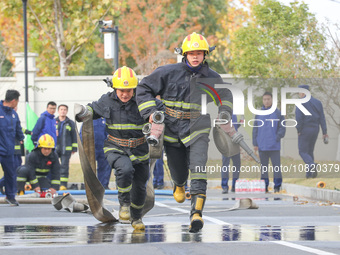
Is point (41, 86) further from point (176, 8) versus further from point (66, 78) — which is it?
point (176, 8)

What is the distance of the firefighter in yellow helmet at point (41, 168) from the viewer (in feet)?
59.6

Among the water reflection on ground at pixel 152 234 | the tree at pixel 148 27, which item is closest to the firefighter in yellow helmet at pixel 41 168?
the water reflection on ground at pixel 152 234

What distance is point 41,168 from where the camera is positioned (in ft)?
60.8

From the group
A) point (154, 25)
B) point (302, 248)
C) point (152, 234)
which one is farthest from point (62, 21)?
point (302, 248)

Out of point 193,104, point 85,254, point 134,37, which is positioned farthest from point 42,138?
point 134,37

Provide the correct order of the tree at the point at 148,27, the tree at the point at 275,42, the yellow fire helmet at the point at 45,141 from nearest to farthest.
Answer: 1. the yellow fire helmet at the point at 45,141
2. the tree at the point at 275,42
3. the tree at the point at 148,27

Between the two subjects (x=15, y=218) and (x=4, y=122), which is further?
(x=4, y=122)

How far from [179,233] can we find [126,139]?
54.8 inches

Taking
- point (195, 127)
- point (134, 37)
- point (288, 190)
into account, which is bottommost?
point (288, 190)

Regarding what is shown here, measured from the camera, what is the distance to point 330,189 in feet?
55.9

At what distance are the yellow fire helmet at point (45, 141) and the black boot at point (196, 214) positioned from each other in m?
9.00

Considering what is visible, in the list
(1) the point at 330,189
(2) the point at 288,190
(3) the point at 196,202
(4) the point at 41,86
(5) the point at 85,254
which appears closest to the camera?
(5) the point at 85,254

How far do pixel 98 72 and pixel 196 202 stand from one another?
4174 cm

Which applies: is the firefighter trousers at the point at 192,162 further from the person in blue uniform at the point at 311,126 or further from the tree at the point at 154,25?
the tree at the point at 154,25
